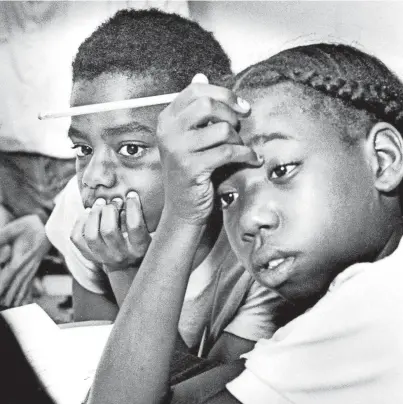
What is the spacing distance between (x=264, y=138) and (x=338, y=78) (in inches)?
2.2

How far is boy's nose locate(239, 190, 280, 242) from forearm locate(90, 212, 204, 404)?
0.03 meters

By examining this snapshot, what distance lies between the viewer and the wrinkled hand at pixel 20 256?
0.44 m

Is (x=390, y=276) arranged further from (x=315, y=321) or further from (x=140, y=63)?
(x=140, y=63)

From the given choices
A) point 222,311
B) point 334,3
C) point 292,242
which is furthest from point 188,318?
point 334,3

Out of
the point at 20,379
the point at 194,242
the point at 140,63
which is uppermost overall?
the point at 140,63

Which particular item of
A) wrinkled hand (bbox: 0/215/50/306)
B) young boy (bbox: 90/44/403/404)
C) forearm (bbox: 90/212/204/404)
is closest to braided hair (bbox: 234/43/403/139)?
young boy (bbox: 90/44/403/404)

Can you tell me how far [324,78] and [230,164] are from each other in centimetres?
7

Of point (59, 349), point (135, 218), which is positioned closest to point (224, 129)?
point (135, 218)

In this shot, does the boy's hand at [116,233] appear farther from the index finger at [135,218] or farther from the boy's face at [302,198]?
the boy's face at [302,198]

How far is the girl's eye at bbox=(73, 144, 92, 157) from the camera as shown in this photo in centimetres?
40

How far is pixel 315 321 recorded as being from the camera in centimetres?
29

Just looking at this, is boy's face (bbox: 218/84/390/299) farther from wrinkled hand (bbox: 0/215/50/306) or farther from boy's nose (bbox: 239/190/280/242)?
wrinkled hand (bbox: 0/215/50/306)

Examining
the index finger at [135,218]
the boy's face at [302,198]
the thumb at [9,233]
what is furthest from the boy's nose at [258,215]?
the thumb at [9,233]

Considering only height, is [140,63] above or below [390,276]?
above
